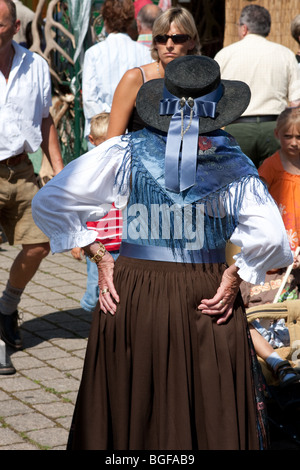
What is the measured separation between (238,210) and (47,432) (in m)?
1.80

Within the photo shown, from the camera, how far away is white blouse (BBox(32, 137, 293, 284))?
3.05 m

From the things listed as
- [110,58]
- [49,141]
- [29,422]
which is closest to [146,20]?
[110,58]

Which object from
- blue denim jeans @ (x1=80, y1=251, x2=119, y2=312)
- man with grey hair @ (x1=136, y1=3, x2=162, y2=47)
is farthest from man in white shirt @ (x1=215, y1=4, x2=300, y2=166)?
blue denim jeans @ (x1=80, y1=251, x2=119, y2=312)

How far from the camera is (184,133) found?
3088 millimetres

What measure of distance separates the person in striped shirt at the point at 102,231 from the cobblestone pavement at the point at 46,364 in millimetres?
416

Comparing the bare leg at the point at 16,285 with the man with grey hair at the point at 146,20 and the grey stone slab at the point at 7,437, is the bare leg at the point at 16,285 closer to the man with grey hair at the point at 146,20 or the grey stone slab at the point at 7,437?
the grey stone slab at the point at 7,437

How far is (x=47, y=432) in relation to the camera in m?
4.27

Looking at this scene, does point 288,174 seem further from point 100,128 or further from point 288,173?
point 100,128

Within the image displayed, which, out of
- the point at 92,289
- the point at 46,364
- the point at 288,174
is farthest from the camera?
the point at 92,289

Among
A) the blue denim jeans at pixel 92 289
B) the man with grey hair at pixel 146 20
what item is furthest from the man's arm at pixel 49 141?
the man with grey hair at pixel 146 20

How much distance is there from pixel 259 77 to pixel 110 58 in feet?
4.08

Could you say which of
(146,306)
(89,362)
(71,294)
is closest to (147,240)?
(146,306)

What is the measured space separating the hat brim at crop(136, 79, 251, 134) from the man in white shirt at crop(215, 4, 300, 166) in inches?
146
